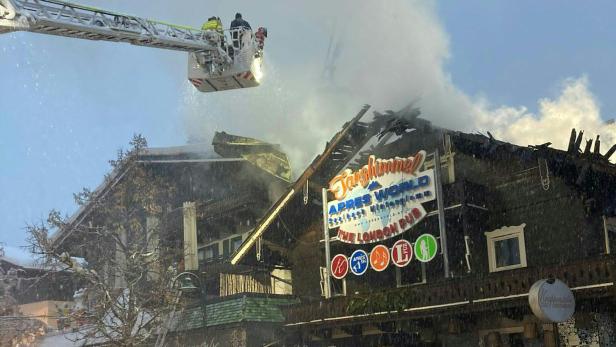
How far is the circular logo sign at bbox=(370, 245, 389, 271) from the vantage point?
19864 millimetres

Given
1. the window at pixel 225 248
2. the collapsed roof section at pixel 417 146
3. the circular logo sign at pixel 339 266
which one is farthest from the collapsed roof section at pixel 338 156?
the window at pixel 225 248

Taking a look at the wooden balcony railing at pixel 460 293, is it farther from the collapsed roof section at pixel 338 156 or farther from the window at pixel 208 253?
the window at pixel 208 253

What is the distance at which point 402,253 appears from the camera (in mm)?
19484

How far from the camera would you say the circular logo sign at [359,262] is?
66.9 feet

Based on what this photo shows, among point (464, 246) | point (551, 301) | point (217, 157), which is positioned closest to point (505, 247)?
point (464, 246)

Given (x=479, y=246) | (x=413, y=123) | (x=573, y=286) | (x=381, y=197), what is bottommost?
(x=573, y=286)

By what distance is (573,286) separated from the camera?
50.2 ft

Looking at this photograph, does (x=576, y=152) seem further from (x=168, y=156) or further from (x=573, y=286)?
(x=168, y=156)

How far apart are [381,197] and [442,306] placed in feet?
13.0

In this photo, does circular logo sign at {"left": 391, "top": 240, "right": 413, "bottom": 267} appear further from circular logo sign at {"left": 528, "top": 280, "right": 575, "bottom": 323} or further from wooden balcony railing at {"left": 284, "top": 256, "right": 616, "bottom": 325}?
circular logo sign at {"left": 528, "top": 280, "right": 575, "bottom": 323}

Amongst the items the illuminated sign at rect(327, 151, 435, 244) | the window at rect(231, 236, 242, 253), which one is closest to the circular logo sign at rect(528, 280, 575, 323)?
the illuminated sign at rect(327, 151, 435, 244)

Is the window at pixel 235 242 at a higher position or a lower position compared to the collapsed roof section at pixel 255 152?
lower

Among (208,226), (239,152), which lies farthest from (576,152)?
(208,226)

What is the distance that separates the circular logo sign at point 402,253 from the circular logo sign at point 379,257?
25cm
